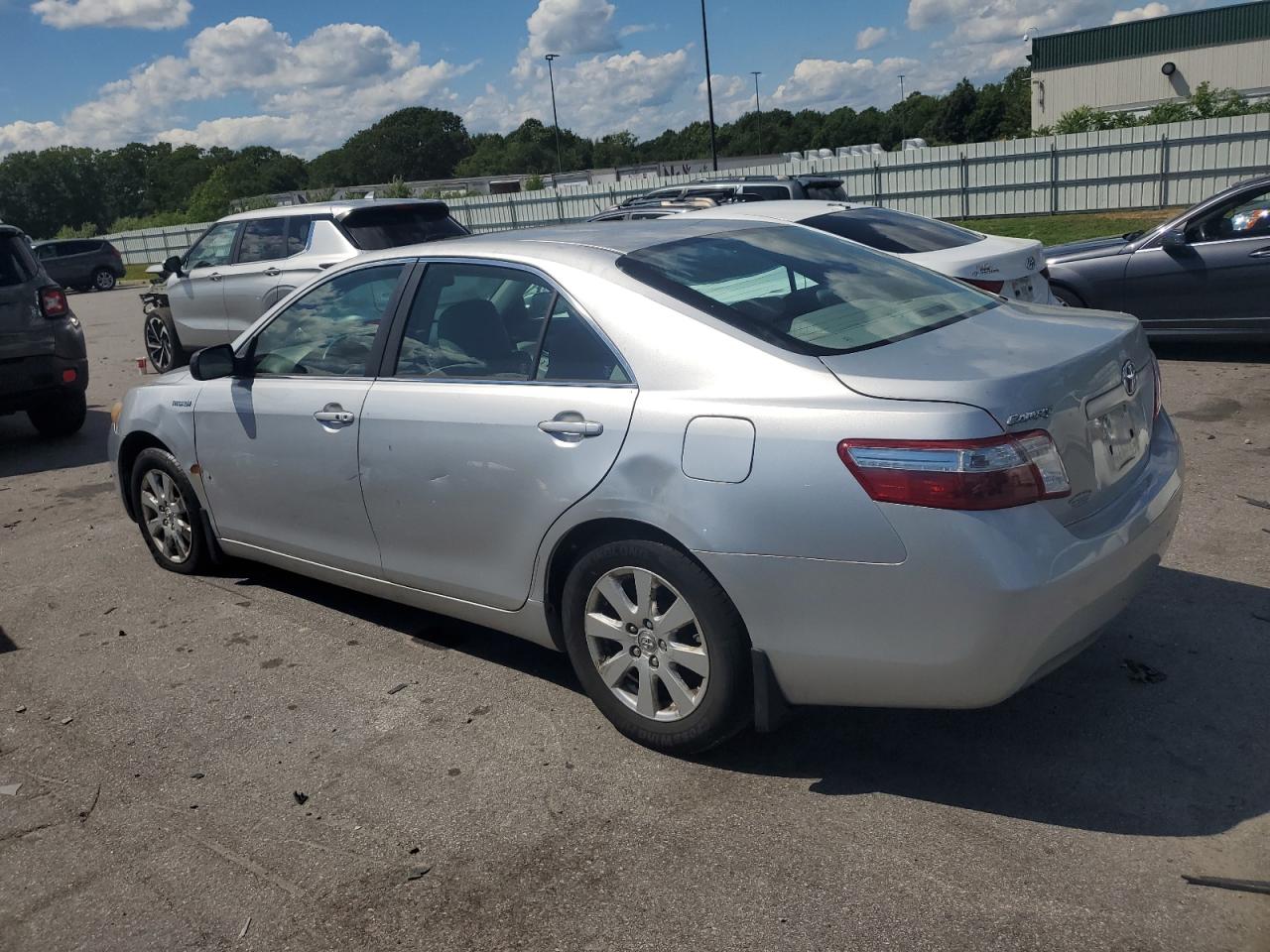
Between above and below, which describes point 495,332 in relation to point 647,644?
above

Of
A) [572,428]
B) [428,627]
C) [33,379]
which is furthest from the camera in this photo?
[33,379]

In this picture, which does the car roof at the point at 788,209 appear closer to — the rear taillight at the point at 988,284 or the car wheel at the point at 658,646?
the rear taillight at the point at 988,284

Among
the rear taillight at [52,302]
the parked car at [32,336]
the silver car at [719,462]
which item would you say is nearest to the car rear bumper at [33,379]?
the parked car at [32,336]

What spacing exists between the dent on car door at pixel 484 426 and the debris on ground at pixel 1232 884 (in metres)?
2.01

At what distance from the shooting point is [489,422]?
410 cm

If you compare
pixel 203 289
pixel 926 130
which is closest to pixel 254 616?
pixel 203 289

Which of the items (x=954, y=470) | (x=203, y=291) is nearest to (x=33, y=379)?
(x=203, y=291)

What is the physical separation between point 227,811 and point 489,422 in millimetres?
1528

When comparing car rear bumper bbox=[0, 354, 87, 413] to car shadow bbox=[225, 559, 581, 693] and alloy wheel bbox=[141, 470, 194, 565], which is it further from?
car shadow bbox=[225, 559, 581, 693]

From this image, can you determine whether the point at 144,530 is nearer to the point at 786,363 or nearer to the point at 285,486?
the point at 285,486

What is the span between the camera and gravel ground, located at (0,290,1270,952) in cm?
304

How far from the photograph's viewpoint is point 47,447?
10.2 m

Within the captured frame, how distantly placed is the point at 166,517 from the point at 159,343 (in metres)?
9.11

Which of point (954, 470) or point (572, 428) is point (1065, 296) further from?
point (954, 470)
